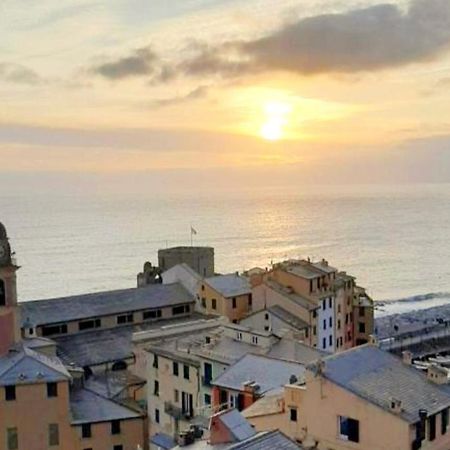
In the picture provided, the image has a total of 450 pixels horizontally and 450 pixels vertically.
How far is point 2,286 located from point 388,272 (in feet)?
468

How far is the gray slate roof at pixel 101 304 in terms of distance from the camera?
59.6 m

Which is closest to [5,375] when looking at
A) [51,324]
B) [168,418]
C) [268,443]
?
[168,418]

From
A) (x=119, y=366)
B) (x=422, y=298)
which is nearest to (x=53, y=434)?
(x=119, y=366)

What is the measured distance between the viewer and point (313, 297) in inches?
2616

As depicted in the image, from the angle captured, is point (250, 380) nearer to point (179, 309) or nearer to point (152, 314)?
point (152, 314)

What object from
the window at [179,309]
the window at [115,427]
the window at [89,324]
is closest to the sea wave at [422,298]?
the window at [179,309]

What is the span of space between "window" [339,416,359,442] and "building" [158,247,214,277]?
65.4m

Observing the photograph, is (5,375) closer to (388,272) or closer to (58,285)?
(58,285)

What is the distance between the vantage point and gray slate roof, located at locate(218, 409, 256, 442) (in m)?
21.9

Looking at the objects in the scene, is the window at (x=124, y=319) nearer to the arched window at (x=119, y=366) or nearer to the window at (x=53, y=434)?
the arched window at (x=119, y=366)

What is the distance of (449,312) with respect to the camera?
399 ft

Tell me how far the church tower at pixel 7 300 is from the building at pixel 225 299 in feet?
75.9

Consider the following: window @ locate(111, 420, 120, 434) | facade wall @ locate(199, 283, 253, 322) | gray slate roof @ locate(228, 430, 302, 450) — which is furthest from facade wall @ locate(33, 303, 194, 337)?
gray slate roof @ locate(228, 430, 302, 450)

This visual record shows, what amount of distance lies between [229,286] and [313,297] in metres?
7.45
